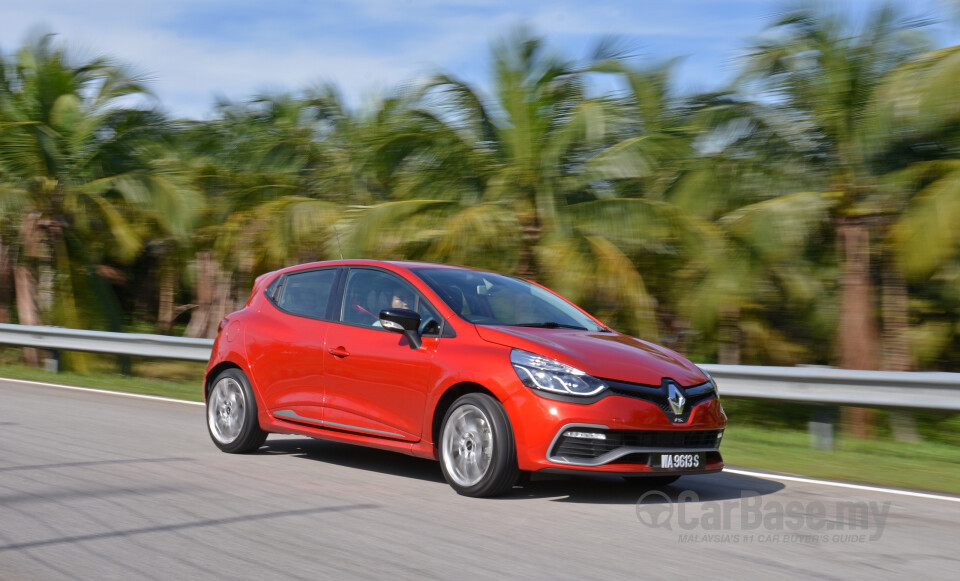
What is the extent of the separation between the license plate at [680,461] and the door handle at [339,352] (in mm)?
2398

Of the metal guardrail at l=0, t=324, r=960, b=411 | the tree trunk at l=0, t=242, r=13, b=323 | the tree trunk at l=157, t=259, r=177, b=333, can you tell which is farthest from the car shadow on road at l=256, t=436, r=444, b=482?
the tree trunk at l=157, t=259, r=177, b=333

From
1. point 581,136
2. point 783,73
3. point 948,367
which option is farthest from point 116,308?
point 948,367

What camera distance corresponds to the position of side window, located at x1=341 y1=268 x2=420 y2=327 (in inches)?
302

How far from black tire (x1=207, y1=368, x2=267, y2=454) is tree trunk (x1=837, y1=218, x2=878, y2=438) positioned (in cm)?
834

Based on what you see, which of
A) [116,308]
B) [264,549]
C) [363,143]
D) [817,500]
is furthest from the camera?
[116,308]

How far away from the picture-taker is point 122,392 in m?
13.7

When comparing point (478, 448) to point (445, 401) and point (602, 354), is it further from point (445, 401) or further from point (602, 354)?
point (602, 354)

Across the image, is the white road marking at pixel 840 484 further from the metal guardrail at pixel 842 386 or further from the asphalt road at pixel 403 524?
the metal guardrail at pixel 842 386

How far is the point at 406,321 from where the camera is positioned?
7.21 m

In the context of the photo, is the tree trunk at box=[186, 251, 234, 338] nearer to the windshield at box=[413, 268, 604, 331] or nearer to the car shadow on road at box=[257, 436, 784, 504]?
the car shadow on road at box=[257, 436, 784, 504]

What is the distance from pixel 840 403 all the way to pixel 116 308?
14.7 metres

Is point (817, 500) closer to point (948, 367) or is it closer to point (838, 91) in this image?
point (838, 91)

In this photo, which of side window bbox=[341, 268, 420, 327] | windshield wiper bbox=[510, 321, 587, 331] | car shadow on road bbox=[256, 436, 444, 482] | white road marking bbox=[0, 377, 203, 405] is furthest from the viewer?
white road marking bbox=[0, 377, 203, 405]

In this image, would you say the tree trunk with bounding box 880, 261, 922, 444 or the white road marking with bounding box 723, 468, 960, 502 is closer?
the white road marking with bounding box 723, 468, 960, 502
